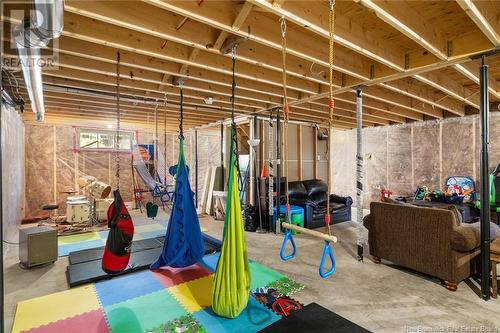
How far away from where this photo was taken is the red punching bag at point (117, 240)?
2.41 meters

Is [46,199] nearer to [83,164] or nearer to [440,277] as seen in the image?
[83,164]

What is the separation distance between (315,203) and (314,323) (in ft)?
12.2

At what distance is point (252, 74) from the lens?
336 cm

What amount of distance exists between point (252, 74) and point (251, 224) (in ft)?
10.2

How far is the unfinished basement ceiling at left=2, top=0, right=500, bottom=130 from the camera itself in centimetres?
213

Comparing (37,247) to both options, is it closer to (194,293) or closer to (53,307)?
(53,307)

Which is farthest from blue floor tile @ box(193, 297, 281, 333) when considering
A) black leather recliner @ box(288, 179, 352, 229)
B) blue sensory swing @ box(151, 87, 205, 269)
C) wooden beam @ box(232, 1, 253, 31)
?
black leather recliner @ box(288, 179, 352, 229)

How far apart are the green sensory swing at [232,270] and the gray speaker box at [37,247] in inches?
104

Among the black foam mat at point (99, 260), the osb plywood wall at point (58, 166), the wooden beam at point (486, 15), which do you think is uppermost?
the wooden beam at point (486, 15)

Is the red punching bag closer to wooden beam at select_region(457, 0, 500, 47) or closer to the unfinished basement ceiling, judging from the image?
the unfinished basement ceiling

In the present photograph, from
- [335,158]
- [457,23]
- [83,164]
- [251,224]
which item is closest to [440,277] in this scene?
[457,23]

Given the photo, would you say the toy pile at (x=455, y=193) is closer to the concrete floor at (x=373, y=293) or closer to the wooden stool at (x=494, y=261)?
the concrete floor at (x=373, y=293)

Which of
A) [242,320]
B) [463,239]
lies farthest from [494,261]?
[242,320]

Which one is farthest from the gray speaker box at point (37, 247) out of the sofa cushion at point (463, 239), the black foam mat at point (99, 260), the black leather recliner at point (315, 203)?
the sofa cushion at point (463, 239)
